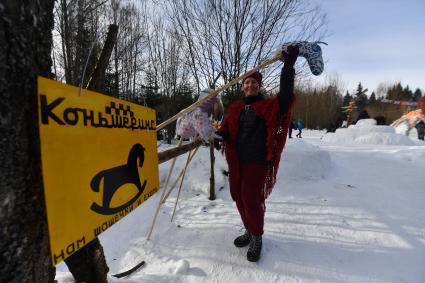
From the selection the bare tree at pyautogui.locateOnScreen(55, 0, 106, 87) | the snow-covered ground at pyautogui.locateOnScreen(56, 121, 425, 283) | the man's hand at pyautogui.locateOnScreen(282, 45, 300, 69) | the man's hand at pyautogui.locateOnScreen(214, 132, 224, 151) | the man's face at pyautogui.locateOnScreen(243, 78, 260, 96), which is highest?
the bare tree at pyautogui.locateOnScreen(55, 0, 106, 87)

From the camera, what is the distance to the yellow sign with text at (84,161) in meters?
0.74

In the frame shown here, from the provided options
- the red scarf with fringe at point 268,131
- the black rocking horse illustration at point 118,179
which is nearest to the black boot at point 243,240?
the red scarf with fringe at point 268,131

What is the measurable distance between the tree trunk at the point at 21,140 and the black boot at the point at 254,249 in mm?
1709

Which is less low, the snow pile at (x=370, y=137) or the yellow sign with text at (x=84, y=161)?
the yellow sign with text at (x=84, y=161)

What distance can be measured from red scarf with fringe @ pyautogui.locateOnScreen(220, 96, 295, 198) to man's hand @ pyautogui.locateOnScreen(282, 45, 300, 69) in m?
0.29

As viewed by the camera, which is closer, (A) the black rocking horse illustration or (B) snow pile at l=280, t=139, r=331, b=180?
(A) the black rocking horse illustration

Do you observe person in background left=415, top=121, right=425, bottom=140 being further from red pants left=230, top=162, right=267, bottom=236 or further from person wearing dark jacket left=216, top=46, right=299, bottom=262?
red pants left=230, top=162, right=267, bottom=236

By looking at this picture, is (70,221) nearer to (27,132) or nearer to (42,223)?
(42,223)

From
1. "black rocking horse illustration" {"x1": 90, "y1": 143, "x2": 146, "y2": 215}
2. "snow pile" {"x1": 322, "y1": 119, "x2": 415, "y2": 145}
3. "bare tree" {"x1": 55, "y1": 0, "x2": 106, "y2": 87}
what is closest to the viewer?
"black rocking horse illustration" {"x1": 90, "y1": 143, "x2": 146, "y2": 215}

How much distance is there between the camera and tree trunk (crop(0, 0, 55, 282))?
0.72 m

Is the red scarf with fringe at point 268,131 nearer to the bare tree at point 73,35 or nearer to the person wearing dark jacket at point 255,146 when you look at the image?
the person wearing dark jacket at point 255,146

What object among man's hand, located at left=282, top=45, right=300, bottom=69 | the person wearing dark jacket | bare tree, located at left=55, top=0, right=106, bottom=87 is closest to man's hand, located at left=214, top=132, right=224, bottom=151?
the person wearing dark jacket

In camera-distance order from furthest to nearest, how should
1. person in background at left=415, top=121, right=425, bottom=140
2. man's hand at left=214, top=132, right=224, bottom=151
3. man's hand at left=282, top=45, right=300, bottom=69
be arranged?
1. person in background at left=415, top=121, right=425, bottom=140
2. man's hand at left=214, top=132, right=224, bottom=151
3. man's hand at left=282, top=45, right=300, bottom=69

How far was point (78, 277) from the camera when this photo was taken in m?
1.44
